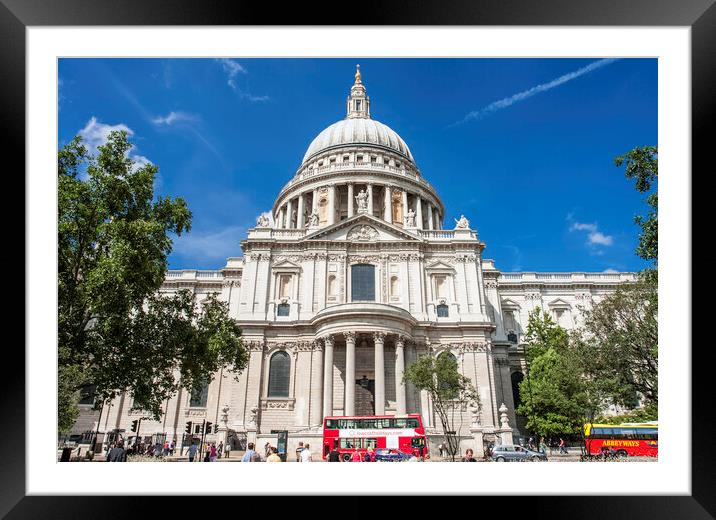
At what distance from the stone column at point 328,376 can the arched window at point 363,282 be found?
5.74m

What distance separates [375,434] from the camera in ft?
91.4

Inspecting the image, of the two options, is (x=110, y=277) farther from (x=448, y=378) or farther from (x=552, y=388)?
(x=552, y=388)

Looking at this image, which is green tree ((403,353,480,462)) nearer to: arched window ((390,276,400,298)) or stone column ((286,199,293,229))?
arched window ((390,276,400,298))

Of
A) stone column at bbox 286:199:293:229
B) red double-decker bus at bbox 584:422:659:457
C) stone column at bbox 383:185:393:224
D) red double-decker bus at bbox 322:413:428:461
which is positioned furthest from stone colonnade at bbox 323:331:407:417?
stone column at bbox 286:199:293:229

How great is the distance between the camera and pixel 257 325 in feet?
127

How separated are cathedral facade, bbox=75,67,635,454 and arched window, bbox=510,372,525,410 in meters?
0.19

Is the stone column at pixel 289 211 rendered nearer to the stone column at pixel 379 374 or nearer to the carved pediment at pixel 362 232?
the carved pediment at pixel 362 232

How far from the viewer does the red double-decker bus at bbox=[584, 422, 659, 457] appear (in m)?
29.2
